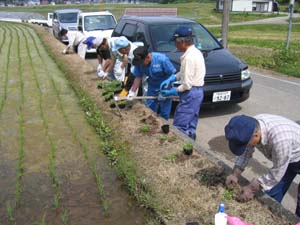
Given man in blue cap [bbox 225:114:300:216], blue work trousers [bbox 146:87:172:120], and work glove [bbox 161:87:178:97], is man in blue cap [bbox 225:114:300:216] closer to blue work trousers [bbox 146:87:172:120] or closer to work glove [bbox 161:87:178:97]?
work glove [bbox 161:87:178:97]

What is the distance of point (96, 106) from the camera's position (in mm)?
6195

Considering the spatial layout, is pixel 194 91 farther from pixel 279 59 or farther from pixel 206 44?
pixel 279 59

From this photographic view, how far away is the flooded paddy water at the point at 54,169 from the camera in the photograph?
324cm

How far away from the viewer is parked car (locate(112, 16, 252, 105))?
18.8 feet

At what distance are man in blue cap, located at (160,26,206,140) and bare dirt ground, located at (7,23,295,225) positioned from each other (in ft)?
0.83

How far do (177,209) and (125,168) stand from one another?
3.19 feet

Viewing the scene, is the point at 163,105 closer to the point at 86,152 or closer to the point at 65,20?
the point at 86,152

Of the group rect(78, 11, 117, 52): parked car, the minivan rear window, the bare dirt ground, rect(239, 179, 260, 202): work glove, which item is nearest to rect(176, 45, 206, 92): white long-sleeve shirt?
the bare dirt ground

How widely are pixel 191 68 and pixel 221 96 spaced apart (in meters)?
1.70

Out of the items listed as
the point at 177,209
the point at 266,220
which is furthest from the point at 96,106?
the point at 266,220

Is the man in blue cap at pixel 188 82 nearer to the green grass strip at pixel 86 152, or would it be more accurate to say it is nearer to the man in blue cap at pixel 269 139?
the green grass strip at pixel 86 152

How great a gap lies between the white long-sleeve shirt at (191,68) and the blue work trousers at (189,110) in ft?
0.31

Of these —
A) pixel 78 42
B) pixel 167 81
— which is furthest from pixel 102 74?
pixel 78 42

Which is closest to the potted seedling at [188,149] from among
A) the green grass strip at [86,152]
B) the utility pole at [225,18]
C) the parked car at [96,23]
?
the green grass strip at [86,152]
